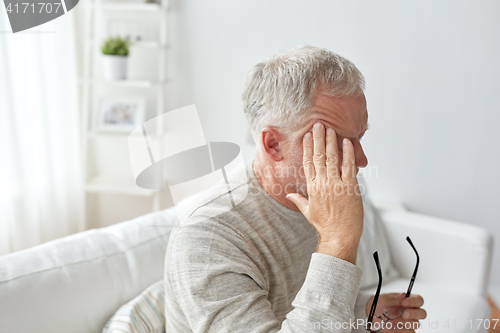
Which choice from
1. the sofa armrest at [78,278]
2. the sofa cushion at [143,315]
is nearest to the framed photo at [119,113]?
the sofa armrest at [78,278]

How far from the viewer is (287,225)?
3.15 feet

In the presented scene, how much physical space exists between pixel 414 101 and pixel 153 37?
1507 mm

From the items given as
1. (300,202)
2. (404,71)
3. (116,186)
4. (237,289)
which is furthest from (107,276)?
(404,71)

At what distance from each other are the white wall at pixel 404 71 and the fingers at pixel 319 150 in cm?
130

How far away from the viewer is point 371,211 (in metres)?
1.76

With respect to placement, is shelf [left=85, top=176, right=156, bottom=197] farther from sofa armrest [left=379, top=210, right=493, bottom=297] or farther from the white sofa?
sofa armrest [left=379, top=210, right=493, bottom=297]

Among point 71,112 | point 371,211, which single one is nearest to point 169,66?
point 71,112

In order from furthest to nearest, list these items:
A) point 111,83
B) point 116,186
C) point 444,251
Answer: point 116,186 < point 111,83 < point 444,251

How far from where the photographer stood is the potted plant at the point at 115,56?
6.96 feet

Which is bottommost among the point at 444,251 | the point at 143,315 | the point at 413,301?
the point at 444,251

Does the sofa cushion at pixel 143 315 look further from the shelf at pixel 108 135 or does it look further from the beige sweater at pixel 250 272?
the shelf at pixel 108 135

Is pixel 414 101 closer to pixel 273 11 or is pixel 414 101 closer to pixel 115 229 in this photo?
pixel 273 11

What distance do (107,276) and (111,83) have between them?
4.95 ft

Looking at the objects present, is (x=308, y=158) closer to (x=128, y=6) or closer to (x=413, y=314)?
(x=413, y=314)
